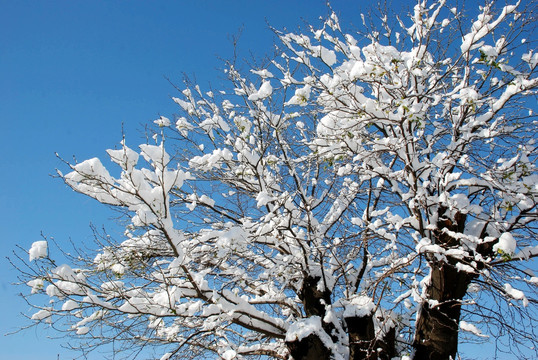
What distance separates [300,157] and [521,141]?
9.16 ft

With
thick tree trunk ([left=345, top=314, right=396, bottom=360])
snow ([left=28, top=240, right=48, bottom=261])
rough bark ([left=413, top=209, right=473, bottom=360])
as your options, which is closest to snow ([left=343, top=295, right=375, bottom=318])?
thick tree trunk ([left=345, top=314, right=396, bottom=360])

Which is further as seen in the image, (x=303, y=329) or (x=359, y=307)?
(x=359, y=307)

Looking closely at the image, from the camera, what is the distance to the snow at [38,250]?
386cm

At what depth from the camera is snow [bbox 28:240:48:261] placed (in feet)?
12.7

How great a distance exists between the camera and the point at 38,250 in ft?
12.8

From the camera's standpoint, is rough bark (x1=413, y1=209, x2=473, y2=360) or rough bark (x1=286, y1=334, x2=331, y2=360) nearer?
→ rough bark (x1=413, y1=209, x2=473, y2=360)

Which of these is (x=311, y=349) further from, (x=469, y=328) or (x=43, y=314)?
(x=43, y=314)

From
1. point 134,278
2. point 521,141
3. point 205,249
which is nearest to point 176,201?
point 205,249

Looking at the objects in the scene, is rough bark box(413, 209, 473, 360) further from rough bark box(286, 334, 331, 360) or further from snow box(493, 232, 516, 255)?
rough bark box(286, 334, 331, 360)

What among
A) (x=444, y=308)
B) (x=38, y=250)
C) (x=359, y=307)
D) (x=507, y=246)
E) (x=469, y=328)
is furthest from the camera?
(x=359, y=307)

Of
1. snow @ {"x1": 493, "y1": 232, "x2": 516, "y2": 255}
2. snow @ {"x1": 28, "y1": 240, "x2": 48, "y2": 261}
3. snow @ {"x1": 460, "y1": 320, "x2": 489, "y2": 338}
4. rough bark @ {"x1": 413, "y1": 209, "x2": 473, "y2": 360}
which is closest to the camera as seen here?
snow @ {"x1": 493, "y1": 232, "x2": 516, "y2": 255}

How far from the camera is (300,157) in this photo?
5.46m

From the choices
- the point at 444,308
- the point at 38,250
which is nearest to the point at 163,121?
the point at 38,250

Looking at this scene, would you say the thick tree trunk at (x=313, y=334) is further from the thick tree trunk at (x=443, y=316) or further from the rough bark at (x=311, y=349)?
the thick tree trunk at (x=443, y=316)
